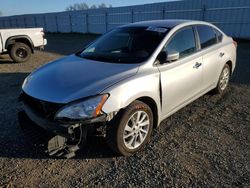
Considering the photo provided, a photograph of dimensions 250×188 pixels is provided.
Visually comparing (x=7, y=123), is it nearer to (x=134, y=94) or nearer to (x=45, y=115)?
(x=45, y=115)

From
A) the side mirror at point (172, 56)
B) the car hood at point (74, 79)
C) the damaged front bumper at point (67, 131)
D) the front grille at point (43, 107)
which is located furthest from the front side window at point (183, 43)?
the front grille at point (43, 107)

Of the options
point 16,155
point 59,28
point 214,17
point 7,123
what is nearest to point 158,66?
point 16,155

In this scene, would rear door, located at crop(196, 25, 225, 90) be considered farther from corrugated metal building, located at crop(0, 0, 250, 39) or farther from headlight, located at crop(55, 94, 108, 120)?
corrugated metal building, located at crop(0, 0, 250, 39)

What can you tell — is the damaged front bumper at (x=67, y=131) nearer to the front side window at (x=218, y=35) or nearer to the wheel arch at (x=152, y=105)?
the wheel arch at (x=152, y=105)

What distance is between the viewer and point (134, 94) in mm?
3314

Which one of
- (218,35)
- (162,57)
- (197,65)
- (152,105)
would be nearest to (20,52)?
(218,35)

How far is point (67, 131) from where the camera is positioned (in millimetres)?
3020

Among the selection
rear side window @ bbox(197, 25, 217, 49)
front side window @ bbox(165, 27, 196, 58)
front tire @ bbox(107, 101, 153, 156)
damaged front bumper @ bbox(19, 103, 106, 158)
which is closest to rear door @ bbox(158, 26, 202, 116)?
front side window @ bbox(165, 27, 196, 58)

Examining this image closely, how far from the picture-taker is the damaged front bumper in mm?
3018

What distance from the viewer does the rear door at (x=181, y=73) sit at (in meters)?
3.82

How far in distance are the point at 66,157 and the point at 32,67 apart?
6.67m

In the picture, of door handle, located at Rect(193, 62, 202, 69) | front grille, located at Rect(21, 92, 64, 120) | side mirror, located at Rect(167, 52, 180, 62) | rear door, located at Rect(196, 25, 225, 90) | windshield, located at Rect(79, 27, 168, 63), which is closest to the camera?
front grille, located at Rect(21, 92, 64, 120)

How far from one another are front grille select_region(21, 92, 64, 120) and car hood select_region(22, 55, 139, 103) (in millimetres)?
49

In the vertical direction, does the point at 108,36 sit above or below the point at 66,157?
above
